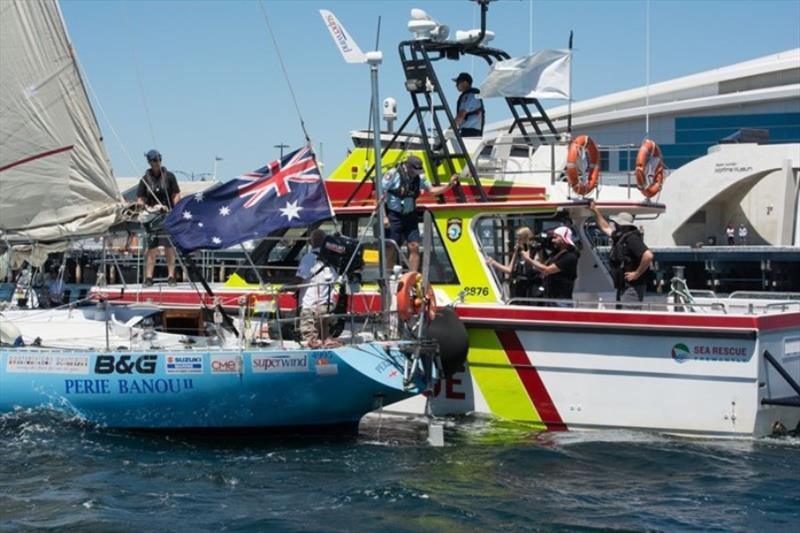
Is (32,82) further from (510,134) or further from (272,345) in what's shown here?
(510,134)

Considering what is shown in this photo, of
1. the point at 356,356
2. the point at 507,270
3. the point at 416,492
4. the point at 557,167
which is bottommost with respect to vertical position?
the point at 416,492

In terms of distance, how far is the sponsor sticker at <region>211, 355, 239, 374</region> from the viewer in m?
11.4

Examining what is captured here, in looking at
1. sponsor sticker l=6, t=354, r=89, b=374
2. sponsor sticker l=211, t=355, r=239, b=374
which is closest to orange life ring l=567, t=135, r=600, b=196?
sponsor sticker l=211, t=355, r=239, b=374

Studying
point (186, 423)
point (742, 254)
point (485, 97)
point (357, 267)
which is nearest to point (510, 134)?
point (485, 97)

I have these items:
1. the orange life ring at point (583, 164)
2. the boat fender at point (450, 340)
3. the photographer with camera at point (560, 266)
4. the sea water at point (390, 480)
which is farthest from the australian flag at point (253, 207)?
the orange life ring at point (583, 164)

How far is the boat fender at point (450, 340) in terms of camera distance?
12.3 metres

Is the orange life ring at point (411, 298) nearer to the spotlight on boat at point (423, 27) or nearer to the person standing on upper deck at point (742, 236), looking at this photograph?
the spotlight on boat at point (423, 27)

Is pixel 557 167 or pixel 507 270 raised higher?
pixel 557 167

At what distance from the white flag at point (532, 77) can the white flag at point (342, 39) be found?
2573mm

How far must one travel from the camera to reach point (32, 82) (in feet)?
42.7

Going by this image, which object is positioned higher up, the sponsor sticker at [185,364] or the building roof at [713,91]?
the building roof at [713,91]

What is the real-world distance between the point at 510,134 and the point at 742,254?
729 inches

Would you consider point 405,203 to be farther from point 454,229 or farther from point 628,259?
point 628,259

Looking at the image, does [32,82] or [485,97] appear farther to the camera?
[485,97]
